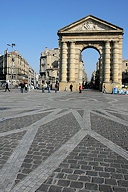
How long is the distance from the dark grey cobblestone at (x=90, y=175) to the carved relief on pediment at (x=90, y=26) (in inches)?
1401

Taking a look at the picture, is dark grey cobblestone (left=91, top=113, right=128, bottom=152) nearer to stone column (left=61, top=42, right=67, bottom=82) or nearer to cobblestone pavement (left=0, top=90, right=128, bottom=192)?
cobblestone pavement (left=0, top=90, right=128, bottom=192)

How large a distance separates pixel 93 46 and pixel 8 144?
116 ft

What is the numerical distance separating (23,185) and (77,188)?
34.2 inches

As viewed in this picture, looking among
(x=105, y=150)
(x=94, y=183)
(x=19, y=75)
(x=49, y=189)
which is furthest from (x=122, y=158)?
(x=19, y=75)

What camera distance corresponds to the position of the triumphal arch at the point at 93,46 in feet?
115

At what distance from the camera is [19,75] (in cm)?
8944

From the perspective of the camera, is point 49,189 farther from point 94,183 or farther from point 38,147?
point 38,147

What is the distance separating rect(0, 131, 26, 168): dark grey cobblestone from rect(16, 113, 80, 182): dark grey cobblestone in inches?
17.4

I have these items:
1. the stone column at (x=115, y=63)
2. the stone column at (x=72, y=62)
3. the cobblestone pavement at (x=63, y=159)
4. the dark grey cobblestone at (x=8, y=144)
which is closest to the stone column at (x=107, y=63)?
the stone column at (x=115, y=63)

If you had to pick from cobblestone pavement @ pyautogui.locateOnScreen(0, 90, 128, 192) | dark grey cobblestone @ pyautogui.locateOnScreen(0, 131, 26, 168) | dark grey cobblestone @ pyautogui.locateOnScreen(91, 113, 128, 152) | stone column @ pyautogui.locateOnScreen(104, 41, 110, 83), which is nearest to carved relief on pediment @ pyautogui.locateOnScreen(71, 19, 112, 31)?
stone column @ pyautogui.locateOnScreen(104, 41, 110, 83)

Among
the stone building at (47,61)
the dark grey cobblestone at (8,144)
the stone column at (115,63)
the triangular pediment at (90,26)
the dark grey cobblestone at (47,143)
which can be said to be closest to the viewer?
the dark grey cobblestone at (47,143)

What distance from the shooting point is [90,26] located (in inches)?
1410

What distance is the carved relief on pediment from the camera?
3538 cm

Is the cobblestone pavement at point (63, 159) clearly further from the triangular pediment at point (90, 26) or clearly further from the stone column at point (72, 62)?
the triangular pediment at point (90, 26)
